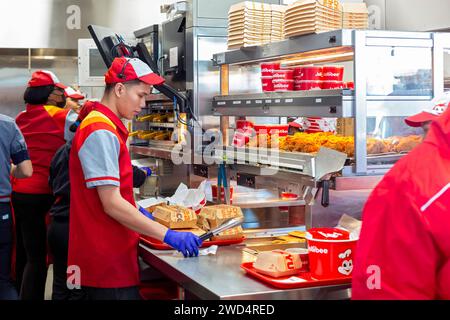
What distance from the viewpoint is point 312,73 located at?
10.8 feet

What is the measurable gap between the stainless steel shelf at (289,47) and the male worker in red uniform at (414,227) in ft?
3.84

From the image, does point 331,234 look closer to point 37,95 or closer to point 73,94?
point 37,95

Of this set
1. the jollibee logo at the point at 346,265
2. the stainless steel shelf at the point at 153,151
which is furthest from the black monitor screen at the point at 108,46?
the jollibee logo at the point at 346,265

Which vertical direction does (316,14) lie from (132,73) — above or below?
above

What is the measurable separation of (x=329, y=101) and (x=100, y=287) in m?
1.28

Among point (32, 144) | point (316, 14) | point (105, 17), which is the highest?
point (105, 17)

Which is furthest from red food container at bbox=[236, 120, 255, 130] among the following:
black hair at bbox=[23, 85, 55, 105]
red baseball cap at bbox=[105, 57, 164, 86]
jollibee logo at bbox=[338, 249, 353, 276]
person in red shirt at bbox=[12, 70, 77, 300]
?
black hair at bbox=[23, 85, 55, 105]

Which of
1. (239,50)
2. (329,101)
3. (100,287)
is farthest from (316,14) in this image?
(100,287)

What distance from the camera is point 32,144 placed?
473 centimetres

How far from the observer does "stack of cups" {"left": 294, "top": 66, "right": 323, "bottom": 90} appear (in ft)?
10.8

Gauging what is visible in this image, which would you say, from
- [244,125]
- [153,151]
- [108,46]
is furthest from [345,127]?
[153,151]

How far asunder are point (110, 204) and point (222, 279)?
0.61 m
